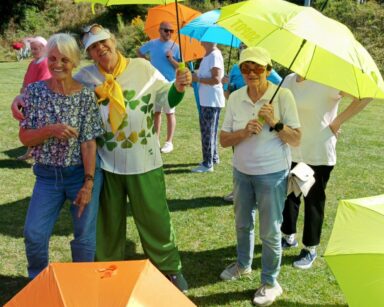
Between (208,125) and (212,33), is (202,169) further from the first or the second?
(212,33)

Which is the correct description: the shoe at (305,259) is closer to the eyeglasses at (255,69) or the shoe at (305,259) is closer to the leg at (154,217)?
the leg at (154,217)

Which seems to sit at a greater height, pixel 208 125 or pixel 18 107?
pixel 18 107

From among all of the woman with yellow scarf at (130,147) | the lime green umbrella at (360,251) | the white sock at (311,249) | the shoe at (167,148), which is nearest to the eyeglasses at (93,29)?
the woman with yellow scarf at (130,147)

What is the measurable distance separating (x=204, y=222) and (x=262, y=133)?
6.77ft

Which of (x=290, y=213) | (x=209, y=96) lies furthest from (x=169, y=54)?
(x=290, y=213)

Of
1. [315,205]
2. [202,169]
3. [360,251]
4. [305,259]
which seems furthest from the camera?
[202,169]

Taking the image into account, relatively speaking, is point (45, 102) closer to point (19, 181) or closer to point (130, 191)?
point (130, 191)

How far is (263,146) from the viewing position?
3.37 metres

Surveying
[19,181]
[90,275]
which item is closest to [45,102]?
[90,275]

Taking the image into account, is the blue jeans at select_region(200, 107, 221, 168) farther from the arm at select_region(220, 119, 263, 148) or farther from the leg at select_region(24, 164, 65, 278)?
the leg at select_region(24, 164, 65, 278)

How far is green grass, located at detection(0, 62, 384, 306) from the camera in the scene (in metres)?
3.84

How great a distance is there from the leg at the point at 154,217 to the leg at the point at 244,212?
21.0 inches

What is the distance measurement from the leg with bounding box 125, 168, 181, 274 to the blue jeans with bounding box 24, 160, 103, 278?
1.16 ft

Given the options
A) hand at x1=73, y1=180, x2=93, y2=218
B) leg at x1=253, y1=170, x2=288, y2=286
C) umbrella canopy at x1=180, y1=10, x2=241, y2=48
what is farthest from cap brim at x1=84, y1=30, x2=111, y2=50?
umbrella canopy at x1=180, y1=10, x2=241, y2=48
